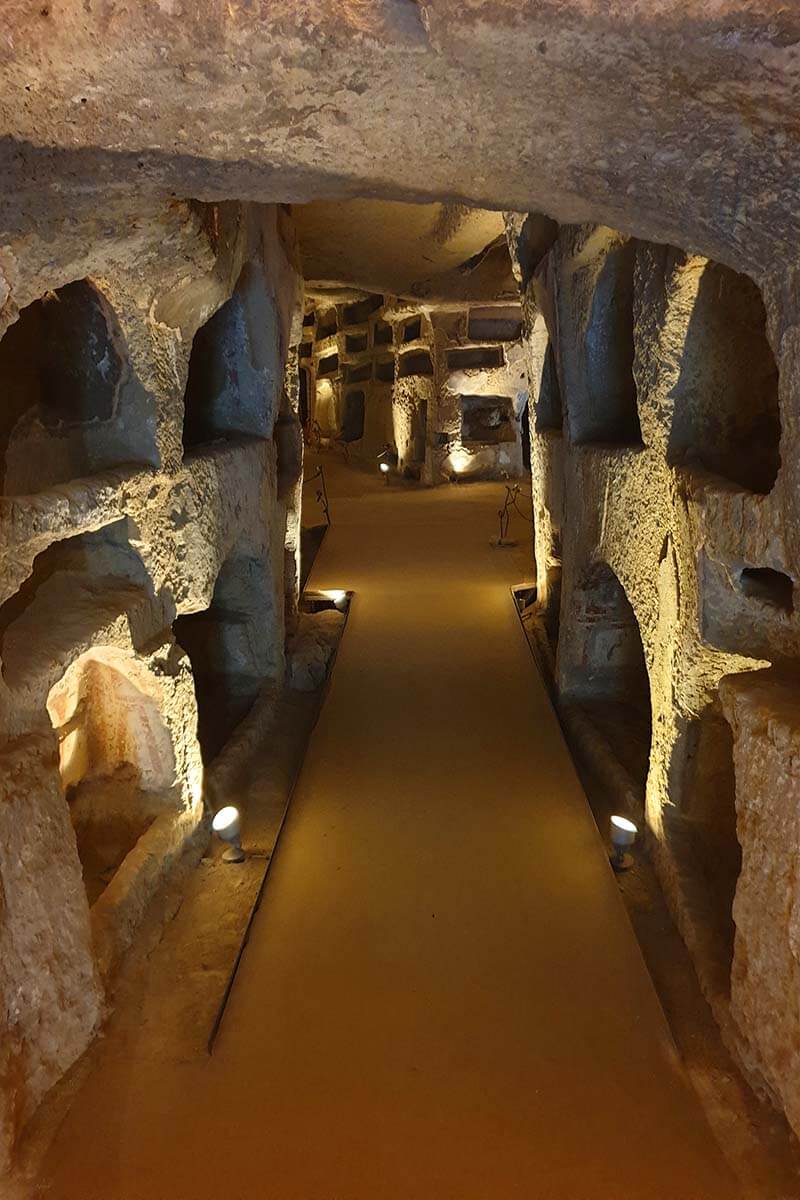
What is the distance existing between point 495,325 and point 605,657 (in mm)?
11136

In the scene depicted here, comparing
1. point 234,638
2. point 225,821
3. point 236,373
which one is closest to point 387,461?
point 236,373

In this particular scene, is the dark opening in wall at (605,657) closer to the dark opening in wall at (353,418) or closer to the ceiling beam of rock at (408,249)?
the ceiling beam of rock at (408,249)

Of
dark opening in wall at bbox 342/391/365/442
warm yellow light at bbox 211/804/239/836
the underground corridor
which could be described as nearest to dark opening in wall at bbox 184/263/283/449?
the underground corridor

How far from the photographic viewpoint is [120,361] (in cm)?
479

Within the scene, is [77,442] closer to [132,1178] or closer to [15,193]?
[15,193]

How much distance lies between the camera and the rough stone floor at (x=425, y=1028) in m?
3.04

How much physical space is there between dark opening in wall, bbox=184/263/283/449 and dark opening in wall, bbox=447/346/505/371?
30.9 feet

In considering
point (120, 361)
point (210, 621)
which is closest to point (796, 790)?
point (120, 361)

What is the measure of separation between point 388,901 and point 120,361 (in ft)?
12.0

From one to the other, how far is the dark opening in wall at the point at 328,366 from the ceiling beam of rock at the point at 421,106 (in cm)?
1866

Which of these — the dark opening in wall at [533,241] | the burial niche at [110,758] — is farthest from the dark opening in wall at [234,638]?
the dark opening in wall at [533,241]

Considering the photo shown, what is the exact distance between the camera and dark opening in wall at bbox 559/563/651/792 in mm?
7332

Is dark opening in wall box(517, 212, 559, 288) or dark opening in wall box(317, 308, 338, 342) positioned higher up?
dark opening in wall box(317, 308, 338, 342)

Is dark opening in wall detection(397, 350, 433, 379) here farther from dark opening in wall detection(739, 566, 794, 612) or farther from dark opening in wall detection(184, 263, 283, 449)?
dark opening in wall detection(739, 566, 794, 612)
